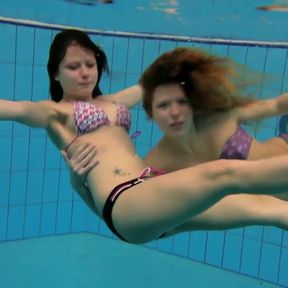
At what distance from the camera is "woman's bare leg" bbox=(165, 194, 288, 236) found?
9.54 feet

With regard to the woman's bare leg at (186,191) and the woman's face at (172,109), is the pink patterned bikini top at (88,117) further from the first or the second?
the woman's bare leg at (186,191)

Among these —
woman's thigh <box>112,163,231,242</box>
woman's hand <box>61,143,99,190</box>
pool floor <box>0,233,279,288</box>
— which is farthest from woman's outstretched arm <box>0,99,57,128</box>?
pool floor <box>0,233,279,288</box>

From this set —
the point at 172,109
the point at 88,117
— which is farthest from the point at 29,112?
the point at 172,109

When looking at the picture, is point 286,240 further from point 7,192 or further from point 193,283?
point 7,192

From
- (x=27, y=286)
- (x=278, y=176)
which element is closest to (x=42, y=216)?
(x=27, y=286)

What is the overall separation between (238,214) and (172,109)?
0.70 m

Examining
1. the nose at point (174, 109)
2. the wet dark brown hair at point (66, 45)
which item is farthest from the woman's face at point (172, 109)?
the wet dark brown hair at point (66, 45)

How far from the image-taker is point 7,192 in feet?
18.3

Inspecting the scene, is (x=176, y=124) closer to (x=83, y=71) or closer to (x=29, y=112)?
(x=83, y=71)

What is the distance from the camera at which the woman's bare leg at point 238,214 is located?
2.91 meters

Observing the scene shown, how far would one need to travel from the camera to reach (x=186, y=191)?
7.23ft

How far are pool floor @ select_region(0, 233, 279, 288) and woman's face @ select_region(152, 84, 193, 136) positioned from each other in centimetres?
246

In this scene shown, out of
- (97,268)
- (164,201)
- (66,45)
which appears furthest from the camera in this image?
(97,268)

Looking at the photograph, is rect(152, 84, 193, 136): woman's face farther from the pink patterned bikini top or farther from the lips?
the pink patterned bikini top
